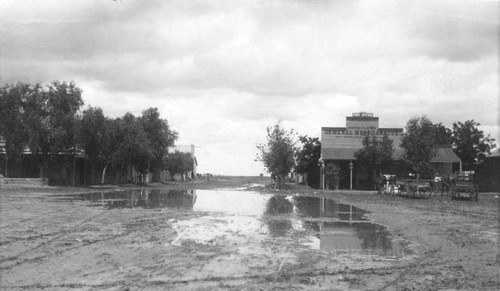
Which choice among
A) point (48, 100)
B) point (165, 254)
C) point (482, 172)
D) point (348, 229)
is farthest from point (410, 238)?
point (482, 172)

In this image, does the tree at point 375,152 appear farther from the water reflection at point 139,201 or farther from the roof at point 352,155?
the water reflection at point 139,201

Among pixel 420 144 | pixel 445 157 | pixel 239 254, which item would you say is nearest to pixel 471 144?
pixel 445 157

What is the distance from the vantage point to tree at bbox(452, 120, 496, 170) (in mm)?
63625

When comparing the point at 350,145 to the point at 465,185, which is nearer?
the point at 465,185

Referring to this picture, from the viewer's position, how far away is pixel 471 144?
2520 inches

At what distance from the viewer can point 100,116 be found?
40844 mm

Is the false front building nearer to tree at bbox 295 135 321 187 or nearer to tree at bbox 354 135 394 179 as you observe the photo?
tree at bbox 354 135 394 179

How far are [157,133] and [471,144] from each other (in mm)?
41478

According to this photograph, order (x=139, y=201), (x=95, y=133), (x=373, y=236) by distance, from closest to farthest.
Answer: (x=373, y=236), (x=139, y=201), (x=95, y=133)

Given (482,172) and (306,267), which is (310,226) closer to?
(306,267)

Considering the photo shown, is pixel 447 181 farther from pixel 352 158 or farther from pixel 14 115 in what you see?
pixel 14 115

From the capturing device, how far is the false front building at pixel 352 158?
46844 mm

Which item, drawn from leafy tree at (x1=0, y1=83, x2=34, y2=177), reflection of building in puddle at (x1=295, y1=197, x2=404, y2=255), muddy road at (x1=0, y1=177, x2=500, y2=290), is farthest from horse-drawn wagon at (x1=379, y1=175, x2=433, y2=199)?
leafy tree at (x1=0, y1=83, x2=34, y2=177)

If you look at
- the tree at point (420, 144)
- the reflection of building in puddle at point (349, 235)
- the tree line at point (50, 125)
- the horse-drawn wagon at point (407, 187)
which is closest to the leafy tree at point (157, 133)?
the tree line at point (50, 125)
